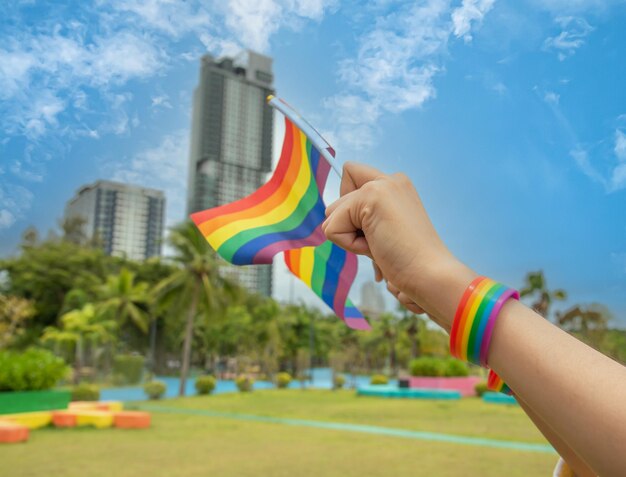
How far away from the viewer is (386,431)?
12.0 m

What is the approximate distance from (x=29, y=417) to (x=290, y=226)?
39.7 feet

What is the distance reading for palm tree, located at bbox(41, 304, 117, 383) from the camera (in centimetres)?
2792

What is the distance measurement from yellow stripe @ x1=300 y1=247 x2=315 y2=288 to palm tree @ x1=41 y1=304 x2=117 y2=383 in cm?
2807

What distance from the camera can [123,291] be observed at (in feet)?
101

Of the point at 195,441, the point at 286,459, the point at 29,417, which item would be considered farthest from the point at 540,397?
the point at 29,417

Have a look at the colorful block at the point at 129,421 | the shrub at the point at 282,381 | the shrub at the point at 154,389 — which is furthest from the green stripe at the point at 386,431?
the shrub at the point at 282,381

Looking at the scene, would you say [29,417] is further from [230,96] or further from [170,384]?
[170,384]

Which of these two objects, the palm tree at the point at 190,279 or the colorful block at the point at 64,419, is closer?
the colorful block at the point at 64,419

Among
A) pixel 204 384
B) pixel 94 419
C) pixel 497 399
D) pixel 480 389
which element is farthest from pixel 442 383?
pixel 94 419

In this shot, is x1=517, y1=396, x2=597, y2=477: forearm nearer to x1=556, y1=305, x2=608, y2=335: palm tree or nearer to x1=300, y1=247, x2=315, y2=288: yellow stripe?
x1=300, y1=247, x2=315, y2=288: yellow stripe

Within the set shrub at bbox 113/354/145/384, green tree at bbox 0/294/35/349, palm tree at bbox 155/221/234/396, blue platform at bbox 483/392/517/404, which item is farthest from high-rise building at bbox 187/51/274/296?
shrub at bbox 113/354/145/384

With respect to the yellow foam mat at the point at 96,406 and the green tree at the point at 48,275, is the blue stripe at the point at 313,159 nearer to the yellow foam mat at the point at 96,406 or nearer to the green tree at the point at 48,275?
the yellow foam mat at the point at 96,406

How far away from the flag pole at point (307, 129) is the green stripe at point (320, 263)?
23.2 inches

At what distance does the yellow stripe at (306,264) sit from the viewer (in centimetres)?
195
